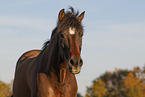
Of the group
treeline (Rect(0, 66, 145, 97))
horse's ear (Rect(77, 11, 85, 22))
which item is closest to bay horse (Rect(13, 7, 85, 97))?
horse's ear (Rect(77, 11, 85, 22))

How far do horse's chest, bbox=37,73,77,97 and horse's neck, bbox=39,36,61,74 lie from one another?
10.5 inches

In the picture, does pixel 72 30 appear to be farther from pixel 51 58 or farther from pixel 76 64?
pixel 51 58

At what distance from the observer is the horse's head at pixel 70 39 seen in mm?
5738

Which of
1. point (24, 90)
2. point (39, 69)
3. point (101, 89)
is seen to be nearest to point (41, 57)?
point (39, 69)

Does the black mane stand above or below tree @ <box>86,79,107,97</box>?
above

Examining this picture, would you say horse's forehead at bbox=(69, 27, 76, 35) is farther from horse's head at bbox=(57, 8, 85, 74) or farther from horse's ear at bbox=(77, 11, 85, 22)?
horse's ear at bbox=(77, 11, 85, 22)

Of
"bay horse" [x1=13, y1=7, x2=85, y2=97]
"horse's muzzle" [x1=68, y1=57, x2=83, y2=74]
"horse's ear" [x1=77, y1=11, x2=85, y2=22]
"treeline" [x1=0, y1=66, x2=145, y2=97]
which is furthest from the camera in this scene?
"treeline" [x1=0, y1=66, x2=145, y2=97]

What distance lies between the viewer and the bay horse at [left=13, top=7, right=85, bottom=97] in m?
6.10

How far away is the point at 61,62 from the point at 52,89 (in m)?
0.69

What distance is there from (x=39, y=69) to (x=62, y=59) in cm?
84

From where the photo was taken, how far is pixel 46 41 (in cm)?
785

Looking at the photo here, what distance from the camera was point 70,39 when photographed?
20.1 ft

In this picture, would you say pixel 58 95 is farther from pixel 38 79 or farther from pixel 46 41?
pixel 46 41

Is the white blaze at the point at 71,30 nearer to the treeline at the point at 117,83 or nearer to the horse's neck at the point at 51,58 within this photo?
the horse's neck at the point at 51,58
